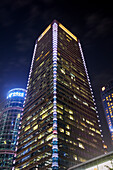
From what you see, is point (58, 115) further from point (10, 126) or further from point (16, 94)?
point (16, 94)

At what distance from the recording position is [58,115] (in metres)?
86.1

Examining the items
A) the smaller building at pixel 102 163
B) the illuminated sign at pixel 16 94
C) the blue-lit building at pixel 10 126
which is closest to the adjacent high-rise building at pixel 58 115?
the blue-lit building at pixel 10 126

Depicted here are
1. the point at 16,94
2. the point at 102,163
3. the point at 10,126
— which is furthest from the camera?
the point at 16,94

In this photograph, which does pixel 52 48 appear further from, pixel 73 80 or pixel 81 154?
pixel 81 154

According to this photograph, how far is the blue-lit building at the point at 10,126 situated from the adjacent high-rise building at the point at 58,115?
94.5 ft

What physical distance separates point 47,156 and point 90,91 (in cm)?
6861

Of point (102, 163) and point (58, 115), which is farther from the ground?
point (58, 115)

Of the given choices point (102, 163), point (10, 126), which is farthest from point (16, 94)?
point (102, 163)

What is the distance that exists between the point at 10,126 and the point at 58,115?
67.2 metres

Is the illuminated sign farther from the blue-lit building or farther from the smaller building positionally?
the smaller building

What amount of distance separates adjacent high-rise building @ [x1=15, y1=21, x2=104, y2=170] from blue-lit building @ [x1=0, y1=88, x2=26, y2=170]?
28792mm

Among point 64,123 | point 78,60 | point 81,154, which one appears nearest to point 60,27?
point 78,60

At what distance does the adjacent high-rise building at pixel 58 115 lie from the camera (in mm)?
76556

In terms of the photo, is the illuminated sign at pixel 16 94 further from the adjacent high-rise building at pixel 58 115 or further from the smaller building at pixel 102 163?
the smaller building at pixel 102 163
